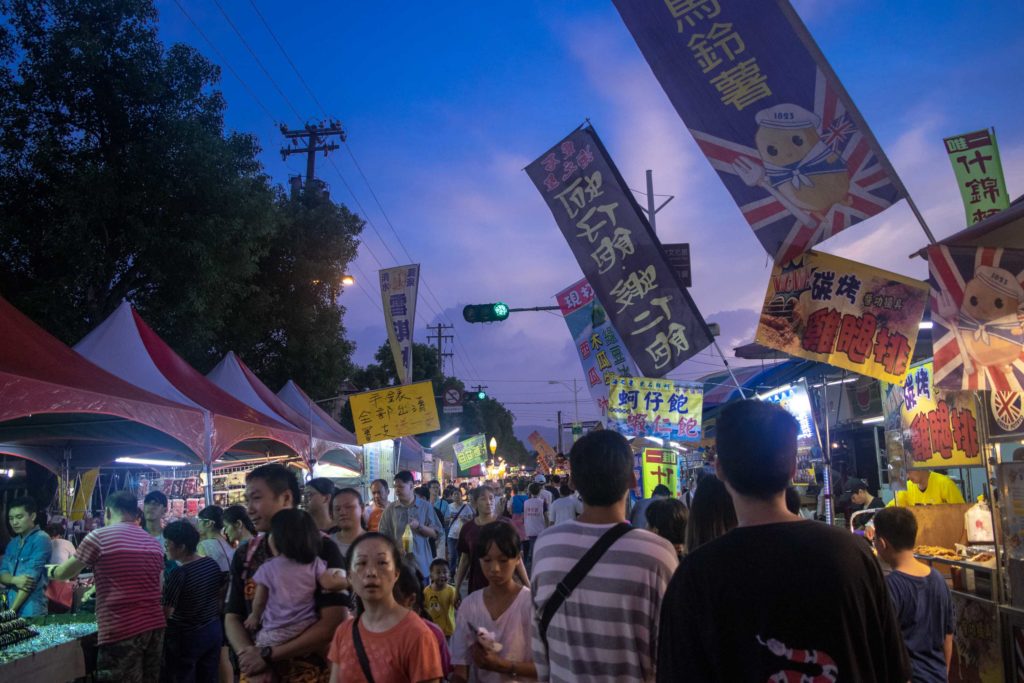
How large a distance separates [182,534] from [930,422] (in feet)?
22.6

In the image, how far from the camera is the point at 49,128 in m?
16.5

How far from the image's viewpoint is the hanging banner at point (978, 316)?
500cm

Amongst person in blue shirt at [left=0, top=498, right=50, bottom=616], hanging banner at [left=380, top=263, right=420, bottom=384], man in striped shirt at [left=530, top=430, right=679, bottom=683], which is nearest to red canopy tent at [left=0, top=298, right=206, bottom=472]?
person in blue shirt at [left=0, top=498, right=50, bottom=616]

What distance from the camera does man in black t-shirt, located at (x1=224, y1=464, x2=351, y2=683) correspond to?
12.3 ft

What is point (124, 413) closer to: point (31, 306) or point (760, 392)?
point (760, 392)

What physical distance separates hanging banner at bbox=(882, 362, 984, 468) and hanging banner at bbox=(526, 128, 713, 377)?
2150mm

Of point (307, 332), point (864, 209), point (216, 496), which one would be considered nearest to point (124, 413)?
point (216, 496)

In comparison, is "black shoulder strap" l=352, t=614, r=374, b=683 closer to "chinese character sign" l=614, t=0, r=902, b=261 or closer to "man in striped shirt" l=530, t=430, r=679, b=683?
"man in striped shirt" l=530, t=430, r=679, b=683

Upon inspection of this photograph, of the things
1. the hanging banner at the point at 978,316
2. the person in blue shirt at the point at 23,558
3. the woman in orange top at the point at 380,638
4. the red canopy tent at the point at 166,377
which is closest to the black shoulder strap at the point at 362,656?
the woman in orange top at the point at 380,638

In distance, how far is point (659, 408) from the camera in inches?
420

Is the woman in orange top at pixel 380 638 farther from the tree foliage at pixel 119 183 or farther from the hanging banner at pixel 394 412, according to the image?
the tree foliage at pixel 119 183

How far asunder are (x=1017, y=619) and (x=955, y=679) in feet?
3.25

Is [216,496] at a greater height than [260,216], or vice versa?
[260,216]

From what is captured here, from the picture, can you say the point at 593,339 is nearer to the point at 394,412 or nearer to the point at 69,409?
the point at 394,412
